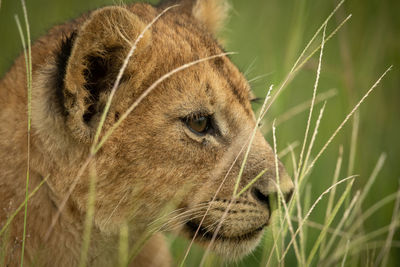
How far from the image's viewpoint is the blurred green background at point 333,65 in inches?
206

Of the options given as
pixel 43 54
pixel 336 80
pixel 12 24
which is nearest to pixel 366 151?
pixel 336 80

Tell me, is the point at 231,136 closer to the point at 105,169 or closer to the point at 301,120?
the point at 105,169

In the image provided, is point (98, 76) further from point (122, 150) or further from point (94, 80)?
point (122, 150)

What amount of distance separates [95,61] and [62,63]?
8.6 inches

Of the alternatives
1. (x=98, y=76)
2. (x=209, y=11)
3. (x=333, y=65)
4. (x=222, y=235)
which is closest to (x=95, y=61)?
(x=98, y=76)

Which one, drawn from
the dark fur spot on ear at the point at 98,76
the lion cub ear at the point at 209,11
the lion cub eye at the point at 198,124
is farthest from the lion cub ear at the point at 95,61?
the lion cub ear at the point at 209,11

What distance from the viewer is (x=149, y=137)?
3.14 meters

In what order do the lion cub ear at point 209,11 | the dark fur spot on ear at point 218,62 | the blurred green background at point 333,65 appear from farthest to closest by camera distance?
the blurred green background at point 333,65, the lion cub ear at point 209,11, the dark fur spot on ear at point 218,62

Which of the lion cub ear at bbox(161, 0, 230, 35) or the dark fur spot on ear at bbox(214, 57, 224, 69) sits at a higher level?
the lion cub ear at bbox(161, 0, 230, 35)

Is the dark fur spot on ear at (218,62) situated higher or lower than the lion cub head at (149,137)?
higher

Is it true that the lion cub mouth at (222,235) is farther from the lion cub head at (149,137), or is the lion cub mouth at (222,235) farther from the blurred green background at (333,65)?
the blurred green background at (333,65)

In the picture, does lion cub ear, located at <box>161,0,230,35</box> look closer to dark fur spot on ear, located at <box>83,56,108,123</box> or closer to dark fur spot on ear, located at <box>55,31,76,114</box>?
dark fur spot on ear, located at <box>83,56,108,123</box>

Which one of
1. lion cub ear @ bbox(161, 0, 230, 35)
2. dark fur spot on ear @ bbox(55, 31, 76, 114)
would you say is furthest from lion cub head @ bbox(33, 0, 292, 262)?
lion cub ear @ bbox(161, 0, 230, 35)

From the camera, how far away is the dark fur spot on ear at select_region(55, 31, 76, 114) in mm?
2857
